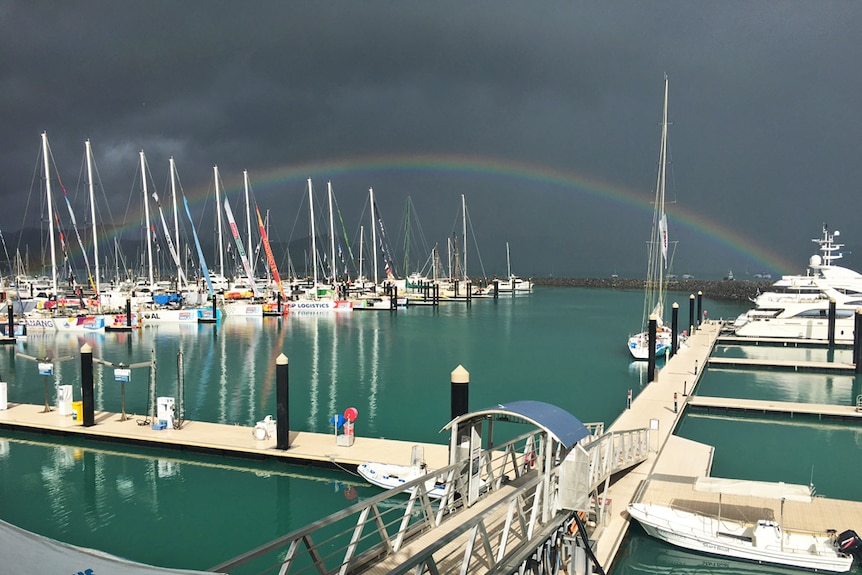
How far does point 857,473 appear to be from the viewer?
24625 mm

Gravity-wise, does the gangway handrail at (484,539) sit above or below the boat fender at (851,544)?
above

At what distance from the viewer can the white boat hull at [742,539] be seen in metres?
15.6

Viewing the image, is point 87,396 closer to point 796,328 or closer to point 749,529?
point 749,529

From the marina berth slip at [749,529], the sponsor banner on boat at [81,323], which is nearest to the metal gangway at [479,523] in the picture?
the marina berth slip at [749,529]

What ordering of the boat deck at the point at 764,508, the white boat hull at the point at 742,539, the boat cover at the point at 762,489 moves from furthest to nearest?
the boat deck at the point at 764,508 < the boat cover at the point at 762,489 < the white boat hull at the point at 742,539

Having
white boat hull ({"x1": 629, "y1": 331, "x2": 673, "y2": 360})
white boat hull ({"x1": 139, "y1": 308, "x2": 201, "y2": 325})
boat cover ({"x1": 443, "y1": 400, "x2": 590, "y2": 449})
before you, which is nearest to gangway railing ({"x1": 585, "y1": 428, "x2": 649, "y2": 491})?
boat cover ({"x1": 443, "y1": 400, "x2": 590, "y2": 449})

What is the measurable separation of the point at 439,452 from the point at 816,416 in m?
22.5

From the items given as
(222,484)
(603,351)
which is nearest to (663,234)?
(603,351)

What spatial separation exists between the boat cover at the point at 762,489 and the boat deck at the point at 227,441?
8.41 m

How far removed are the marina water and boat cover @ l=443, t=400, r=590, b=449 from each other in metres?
5.76

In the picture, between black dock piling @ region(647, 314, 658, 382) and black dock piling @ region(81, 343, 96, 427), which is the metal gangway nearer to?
black dock piling @ region(81, 343, 96, 427)

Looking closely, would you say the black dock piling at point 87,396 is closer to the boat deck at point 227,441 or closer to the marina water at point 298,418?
the boat deck at point 227,441

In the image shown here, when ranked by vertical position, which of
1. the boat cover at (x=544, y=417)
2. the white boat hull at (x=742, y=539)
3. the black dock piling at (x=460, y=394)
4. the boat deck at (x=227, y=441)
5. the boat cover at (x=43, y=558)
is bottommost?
the white boat hull at (x=742, y=539)

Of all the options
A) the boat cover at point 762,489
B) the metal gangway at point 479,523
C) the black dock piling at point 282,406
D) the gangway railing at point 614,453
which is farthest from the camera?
the black dock piling at point 282,406
